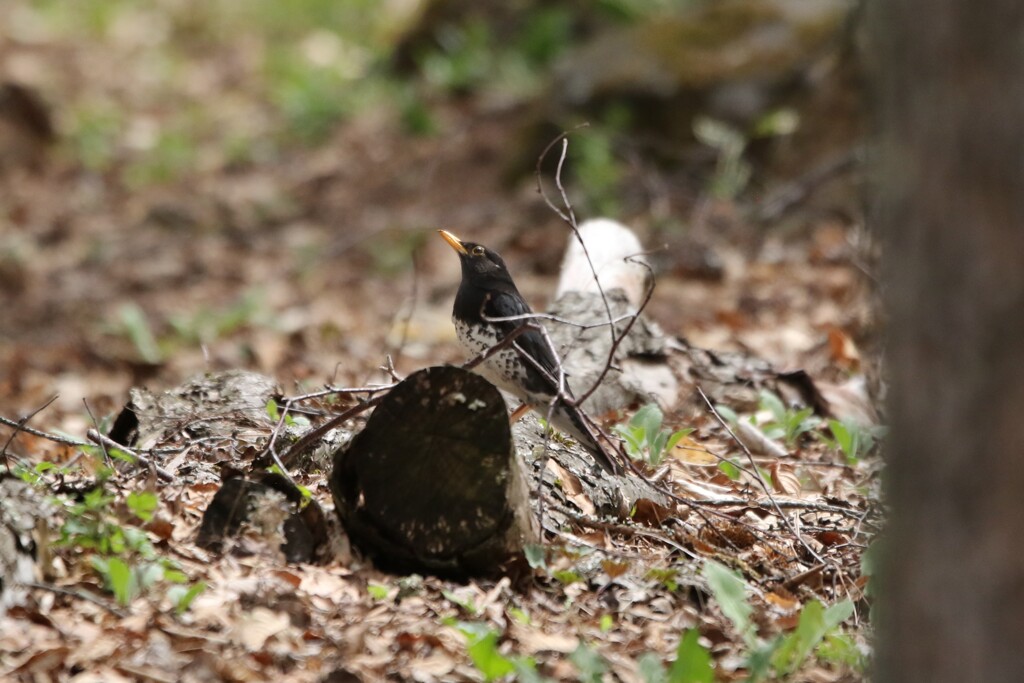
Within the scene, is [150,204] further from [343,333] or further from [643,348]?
[643,348]

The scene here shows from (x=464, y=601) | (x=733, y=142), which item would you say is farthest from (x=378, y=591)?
(x=733, y=142)

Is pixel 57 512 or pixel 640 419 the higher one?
pixel 640 419

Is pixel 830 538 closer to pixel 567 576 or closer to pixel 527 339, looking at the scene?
pixel 567 576

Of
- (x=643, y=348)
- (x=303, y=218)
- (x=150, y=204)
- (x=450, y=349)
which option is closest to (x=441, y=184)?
(x=303, y=218)

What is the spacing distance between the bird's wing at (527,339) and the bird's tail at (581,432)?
0.35 ft

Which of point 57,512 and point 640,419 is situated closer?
point 57,512

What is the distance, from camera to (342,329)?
8039 millimetres

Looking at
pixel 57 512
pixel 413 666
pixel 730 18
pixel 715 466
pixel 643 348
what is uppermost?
pixel 730 18

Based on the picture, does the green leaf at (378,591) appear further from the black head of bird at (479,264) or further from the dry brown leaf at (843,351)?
the dry brown leaf at (843,351)

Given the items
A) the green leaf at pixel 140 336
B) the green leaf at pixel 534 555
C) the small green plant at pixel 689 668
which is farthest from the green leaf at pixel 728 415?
the green leaf at pixel 140 336

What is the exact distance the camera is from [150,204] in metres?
11.5

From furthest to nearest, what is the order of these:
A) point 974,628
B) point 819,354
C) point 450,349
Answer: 1. point 450,349
2. point 819,354
3. point 974,628

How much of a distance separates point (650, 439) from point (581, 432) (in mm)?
341

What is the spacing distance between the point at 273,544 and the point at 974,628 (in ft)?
6.43
